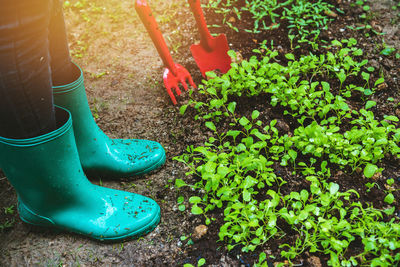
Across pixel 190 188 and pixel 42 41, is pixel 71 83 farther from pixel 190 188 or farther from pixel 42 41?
pixel 190 188

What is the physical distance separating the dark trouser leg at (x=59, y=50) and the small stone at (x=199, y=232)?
877mm

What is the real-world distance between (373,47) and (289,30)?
60 centimetres

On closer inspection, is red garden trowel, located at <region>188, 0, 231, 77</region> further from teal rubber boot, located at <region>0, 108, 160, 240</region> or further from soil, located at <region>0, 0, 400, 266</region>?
teal rubber boot, located at <region>0, 108, 160, 240</region>

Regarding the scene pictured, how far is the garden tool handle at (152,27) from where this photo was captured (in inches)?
68.0

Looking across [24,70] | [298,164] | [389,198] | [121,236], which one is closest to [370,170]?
[389,198]

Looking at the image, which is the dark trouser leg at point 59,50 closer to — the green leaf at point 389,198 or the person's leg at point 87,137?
the person's leg at point 87,137

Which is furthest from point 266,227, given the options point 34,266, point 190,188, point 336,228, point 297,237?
point 34,266

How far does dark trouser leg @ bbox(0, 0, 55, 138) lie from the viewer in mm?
853

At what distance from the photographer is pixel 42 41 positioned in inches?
38.3

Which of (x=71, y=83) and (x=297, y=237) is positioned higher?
(x=71, y=83)

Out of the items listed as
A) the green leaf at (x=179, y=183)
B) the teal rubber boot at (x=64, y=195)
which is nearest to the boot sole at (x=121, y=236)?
the teal rubber boot at (x=64, y=195)

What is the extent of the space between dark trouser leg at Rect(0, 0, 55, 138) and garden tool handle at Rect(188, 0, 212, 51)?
110cm

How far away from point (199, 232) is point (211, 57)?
4.01 ft

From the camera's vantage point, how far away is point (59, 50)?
1.33 m
